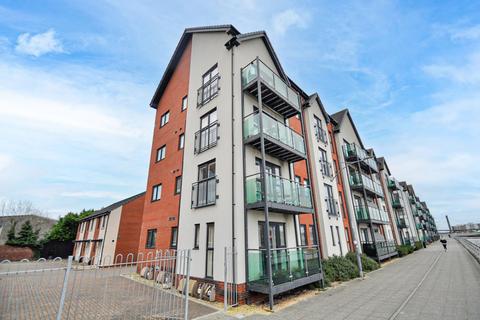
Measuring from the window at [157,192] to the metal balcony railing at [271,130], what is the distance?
863 centimetres

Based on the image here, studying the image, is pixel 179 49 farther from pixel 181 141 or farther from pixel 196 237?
pixel 196 237

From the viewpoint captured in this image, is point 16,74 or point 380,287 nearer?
point 16,74

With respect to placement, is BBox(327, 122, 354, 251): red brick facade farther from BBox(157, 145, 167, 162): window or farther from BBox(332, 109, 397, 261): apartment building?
BBox(157, 145, 167, 162): window

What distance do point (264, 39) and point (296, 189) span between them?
31.7 ft

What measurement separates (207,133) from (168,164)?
512cm

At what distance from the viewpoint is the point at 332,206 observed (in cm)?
1727

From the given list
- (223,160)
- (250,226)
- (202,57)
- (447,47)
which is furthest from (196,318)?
(447,47)

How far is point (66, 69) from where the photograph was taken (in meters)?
10.9

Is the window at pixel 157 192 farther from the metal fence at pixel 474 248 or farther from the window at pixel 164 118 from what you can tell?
the metal fence at pixel 474 248

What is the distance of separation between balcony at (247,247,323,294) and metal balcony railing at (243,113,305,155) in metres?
5.22

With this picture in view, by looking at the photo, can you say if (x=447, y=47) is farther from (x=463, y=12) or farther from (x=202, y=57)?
(x=202, y=57)

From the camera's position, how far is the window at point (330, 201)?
16.7 meters

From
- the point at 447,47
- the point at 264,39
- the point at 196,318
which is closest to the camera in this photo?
the point at 196,318

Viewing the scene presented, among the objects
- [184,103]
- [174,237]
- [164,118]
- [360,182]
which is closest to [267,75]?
[184,103]
